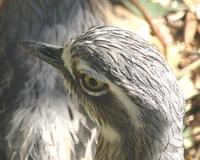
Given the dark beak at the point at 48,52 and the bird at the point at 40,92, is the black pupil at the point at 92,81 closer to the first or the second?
the dark beak at the point at 48,52

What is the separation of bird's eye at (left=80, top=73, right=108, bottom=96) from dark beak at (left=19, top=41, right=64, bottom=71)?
177 millimetres

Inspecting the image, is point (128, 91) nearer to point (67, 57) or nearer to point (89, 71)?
point (89, 71)

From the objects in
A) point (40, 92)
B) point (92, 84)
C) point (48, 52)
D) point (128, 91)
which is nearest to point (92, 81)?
point (92, 84)

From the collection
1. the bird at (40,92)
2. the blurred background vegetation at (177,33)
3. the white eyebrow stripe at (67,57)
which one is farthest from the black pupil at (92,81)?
the blurred background vegetation at (177,33)

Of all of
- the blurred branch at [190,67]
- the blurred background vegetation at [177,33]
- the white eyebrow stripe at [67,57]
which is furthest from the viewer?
the blurred branch at [190,67]

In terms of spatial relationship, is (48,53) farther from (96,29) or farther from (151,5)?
(151,5)

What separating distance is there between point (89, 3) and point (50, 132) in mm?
737

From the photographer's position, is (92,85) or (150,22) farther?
(150,22)

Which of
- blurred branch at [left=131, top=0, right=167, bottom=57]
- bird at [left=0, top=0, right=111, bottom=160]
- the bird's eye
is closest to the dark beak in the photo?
the bird's eye

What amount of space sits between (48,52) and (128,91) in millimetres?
439

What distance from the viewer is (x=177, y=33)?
3992mm

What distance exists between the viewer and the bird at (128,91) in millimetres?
2201

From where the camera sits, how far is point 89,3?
344 cm

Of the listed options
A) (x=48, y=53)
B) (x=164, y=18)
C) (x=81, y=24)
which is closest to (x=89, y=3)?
(x=81, y=24)
